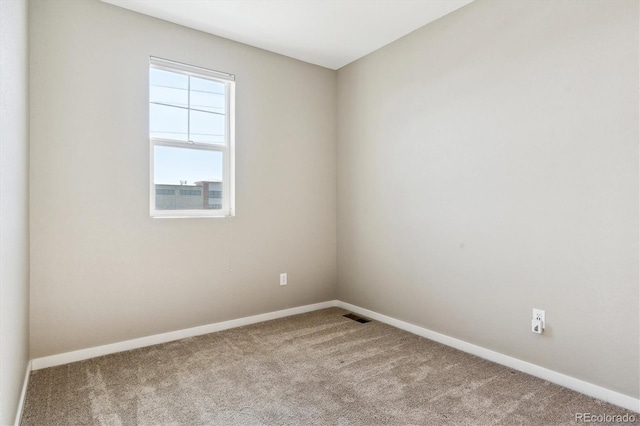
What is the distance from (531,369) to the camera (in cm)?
239

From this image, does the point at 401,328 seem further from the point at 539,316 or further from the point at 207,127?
the point at 207,127

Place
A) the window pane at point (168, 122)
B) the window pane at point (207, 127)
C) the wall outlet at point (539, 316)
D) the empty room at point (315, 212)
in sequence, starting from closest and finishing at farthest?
1. the empty room at point (315, 212)
2. the wall outlet at point (539, 316)
3. the window pane at point (168, 122)
4. the window pane at point (207, 127)

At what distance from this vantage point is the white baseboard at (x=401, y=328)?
2090 millimetres

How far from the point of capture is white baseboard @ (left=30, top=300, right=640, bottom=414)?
6.86ft

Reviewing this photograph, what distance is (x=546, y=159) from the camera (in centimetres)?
230

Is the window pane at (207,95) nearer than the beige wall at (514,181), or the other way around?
the beige wall at (514,181)

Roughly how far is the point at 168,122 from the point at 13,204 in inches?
58.3

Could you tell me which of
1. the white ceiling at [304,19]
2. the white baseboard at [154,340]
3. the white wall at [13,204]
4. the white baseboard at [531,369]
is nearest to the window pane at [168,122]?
the white ceiling at [304,19]

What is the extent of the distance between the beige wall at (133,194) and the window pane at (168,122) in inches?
4.0

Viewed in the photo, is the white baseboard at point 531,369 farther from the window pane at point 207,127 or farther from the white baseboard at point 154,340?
the window pane at point 207,127

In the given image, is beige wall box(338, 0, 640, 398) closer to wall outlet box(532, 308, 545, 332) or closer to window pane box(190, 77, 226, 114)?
wall outlet box(532, 308, 545, 332)

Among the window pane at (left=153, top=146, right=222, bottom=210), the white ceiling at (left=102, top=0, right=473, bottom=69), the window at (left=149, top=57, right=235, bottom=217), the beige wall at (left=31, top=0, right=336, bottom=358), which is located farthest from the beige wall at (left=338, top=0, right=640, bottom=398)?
the window pane at (left=153, top=146, right=222, bottom=210)

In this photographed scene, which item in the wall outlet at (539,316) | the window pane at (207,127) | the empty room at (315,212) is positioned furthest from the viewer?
the window pane at (207,127)

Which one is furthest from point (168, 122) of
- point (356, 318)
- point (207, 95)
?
point (356, 318)
